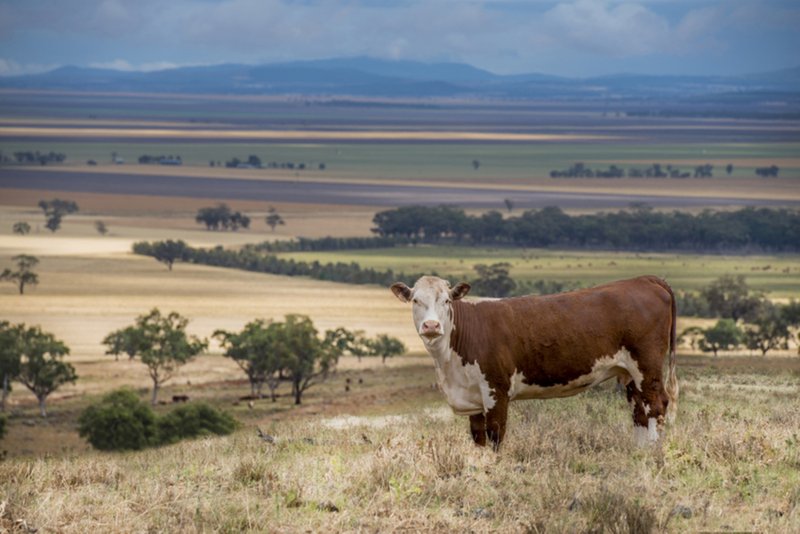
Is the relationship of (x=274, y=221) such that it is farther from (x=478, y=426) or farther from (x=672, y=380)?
(x=478, y=426)

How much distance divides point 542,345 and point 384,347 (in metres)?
66.5

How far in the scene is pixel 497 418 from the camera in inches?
526

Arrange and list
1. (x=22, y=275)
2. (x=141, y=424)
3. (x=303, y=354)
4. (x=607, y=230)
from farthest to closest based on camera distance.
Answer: (x=607, y=230)
(x=22, y=275)
(x=303, y=354)
(x=141, y=424)

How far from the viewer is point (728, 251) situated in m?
160

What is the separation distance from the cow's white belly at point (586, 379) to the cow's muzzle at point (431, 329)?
112 cm

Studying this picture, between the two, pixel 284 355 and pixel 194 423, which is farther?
pixel 284 355

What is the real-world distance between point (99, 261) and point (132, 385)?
66405 mm

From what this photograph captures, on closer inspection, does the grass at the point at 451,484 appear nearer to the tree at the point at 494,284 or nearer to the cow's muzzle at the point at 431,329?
the cow's muzzle at the point at 431,329

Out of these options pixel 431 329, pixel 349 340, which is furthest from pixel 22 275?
pixel 431 329

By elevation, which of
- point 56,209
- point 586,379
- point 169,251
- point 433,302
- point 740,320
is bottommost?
point 740,320

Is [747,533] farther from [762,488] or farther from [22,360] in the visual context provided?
[22,360]

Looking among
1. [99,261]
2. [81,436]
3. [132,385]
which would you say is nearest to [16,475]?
[81,436]

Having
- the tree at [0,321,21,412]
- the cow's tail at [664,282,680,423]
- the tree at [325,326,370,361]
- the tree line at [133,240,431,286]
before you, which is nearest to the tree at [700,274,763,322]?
the tree at [325,326,370,361]

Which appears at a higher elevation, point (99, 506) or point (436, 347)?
point (436, 347)
